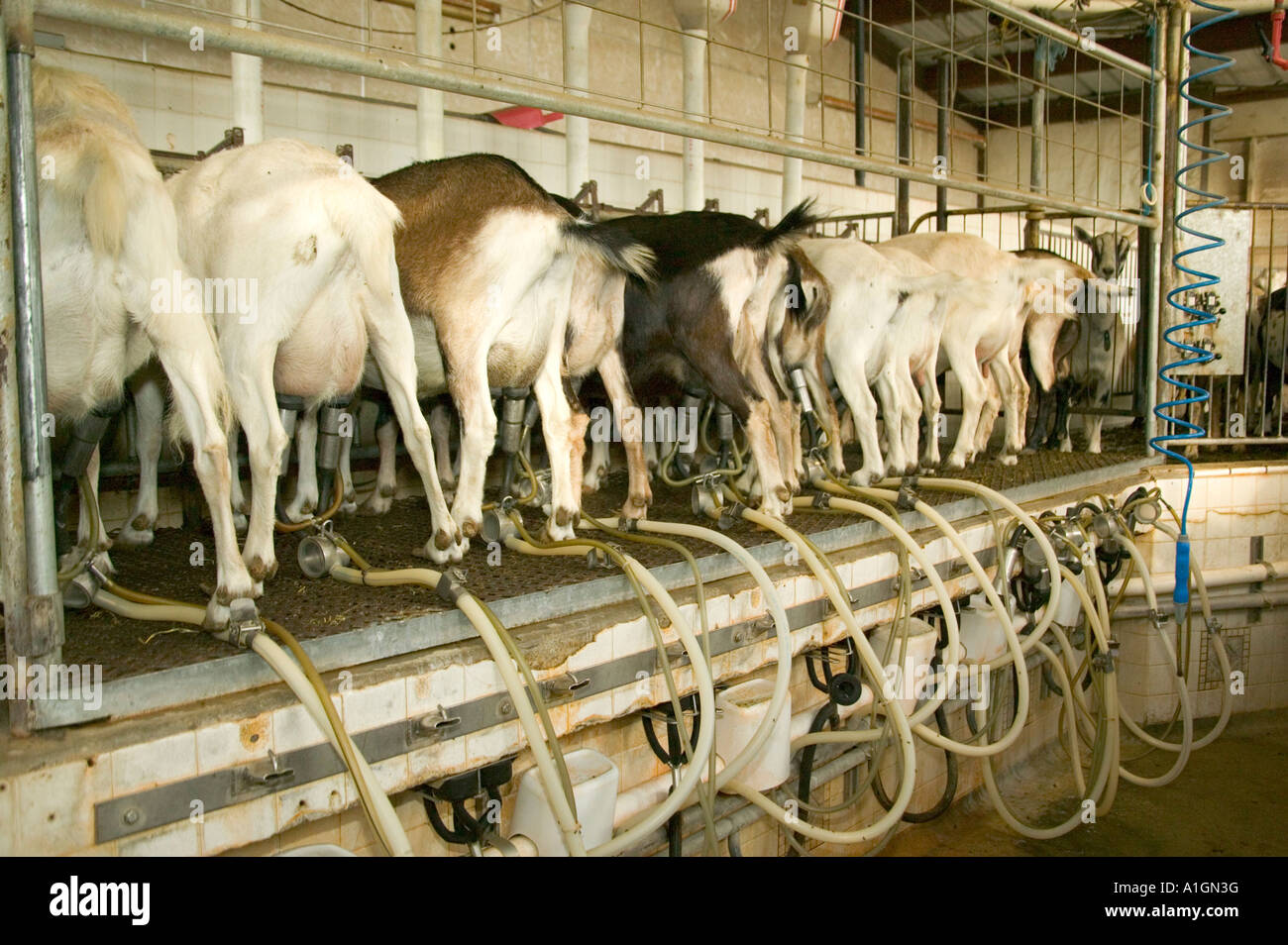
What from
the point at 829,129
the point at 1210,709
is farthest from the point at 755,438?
the point at 829,129

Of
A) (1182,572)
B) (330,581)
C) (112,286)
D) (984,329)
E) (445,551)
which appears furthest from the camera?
(984,329)

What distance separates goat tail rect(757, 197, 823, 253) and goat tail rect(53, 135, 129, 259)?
2836 mm

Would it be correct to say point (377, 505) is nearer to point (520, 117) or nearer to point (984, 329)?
point (984, 329)

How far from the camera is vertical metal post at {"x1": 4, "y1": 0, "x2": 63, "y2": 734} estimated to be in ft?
7.02

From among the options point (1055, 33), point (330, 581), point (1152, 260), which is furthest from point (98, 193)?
point (1152, 260)

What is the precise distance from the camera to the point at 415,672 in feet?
8.65

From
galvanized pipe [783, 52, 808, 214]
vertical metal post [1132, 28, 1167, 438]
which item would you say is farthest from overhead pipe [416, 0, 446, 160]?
vertical metal post [1132, 28, 1167, 438]

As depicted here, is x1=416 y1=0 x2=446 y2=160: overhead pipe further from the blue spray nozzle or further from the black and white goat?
the blue spray nozzle

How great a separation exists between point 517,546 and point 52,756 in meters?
1.88

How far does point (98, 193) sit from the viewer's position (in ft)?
8.30

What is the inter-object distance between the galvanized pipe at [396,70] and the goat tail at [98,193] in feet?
1.15

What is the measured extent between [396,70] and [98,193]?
95cm

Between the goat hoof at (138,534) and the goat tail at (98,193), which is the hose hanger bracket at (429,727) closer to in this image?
the goat tail at (98,193)

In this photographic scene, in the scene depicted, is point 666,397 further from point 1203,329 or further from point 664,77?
point 664,77
